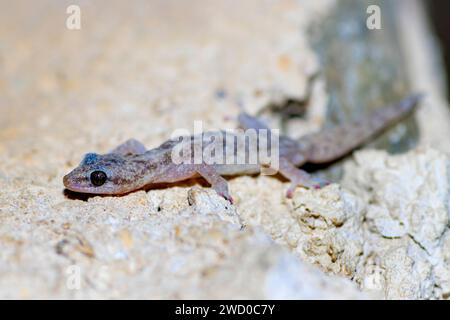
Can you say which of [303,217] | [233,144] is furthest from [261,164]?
[303,217]

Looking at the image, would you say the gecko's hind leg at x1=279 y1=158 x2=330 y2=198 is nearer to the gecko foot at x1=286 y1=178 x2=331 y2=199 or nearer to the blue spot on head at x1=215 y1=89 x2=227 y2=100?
the gecko foot at x1=286 y1=178 x2=331 y2=199

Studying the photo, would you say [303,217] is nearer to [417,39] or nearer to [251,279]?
[251,279]

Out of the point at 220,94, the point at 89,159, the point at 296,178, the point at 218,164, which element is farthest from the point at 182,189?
the point at 220,94

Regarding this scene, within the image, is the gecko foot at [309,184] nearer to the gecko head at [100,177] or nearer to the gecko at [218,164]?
the gecko at [218,164]

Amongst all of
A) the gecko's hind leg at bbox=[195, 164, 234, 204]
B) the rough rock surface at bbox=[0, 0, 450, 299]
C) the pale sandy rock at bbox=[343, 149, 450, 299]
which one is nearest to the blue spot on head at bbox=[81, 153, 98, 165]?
the rough rock surface at bbox=[0, 0, 450, 299]

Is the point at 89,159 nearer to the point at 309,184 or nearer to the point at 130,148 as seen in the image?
the point at 130,148

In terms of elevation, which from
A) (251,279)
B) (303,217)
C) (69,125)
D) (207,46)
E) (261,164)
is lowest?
(251,279)

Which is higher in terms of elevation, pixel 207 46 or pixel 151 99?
pixel 207 46
